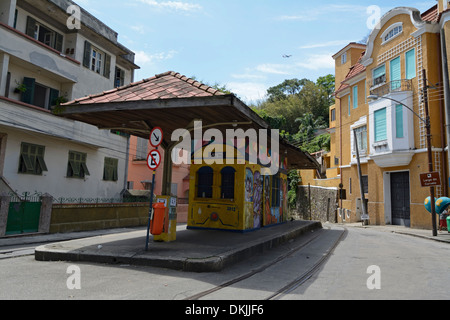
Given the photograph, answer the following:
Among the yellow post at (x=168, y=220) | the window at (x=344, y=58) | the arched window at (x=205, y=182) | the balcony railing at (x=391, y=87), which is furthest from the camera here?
the window at (x=344, y=58)

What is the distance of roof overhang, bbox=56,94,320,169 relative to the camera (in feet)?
26.2

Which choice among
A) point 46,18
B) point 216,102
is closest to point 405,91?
point 216,102

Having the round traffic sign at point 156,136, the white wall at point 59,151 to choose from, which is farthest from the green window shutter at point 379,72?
the round traffic sign at point 156,136

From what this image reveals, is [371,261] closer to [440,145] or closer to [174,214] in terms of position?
[174,214]

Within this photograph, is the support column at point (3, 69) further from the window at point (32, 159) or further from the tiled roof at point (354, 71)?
the tiled roof at point (354, 71)

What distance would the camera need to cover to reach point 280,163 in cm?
1714

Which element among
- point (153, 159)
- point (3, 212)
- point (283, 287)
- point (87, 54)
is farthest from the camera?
point (87, 54)

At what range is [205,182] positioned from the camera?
12.8 meters

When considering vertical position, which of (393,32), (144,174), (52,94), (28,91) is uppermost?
(393,32)

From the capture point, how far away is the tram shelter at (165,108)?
26.4 feet

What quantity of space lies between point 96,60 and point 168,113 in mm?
16307

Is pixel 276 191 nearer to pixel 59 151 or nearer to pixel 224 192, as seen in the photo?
pixel 224 192

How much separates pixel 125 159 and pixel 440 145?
21562 millimetres

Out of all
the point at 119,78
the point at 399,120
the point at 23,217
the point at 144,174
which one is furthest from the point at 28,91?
the point at 399,120
